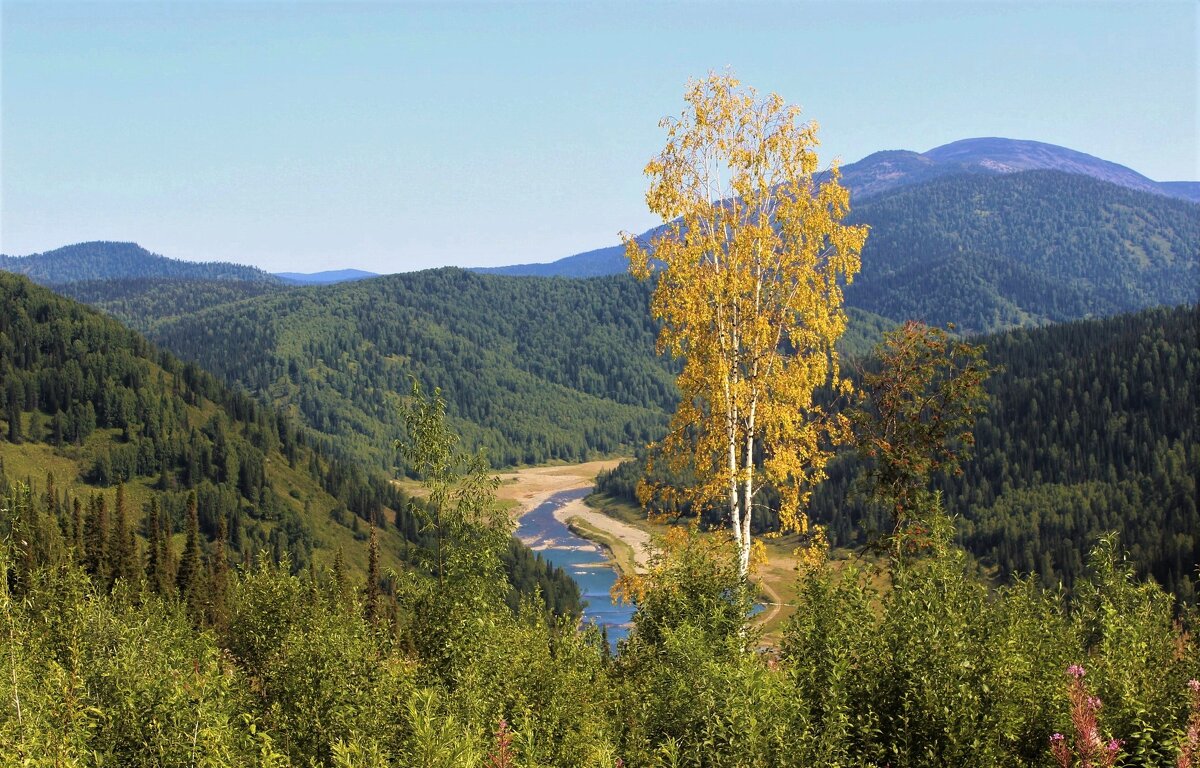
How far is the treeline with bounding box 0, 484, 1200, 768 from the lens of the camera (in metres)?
19.9

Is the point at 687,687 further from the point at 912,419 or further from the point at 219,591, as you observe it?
→ the point at 219,591

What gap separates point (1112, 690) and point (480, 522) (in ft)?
70.6

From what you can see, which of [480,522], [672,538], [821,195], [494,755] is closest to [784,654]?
[672,538]

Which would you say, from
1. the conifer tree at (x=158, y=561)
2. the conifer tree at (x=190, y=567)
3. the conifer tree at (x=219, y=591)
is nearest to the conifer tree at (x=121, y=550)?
the conifer tree at (x=158, y=561)

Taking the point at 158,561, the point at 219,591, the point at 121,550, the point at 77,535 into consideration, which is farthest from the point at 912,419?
the point at 77,535

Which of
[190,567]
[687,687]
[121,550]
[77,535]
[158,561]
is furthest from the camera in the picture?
[77,535]

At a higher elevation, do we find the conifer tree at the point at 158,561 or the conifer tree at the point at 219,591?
the conifer tree at the point at 158,561

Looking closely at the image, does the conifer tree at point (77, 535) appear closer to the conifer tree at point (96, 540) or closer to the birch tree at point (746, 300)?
the conifer tree at point (96, 540)

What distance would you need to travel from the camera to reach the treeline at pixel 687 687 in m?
19.9

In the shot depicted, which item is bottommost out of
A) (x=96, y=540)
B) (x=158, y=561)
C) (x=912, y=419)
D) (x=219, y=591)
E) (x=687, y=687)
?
(x=219, y=591)

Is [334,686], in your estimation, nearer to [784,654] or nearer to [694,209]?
[784,654]

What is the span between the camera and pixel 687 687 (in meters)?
23.2

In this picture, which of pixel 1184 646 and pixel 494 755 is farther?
pixel 1184 646

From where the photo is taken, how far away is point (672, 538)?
33156mm
